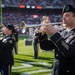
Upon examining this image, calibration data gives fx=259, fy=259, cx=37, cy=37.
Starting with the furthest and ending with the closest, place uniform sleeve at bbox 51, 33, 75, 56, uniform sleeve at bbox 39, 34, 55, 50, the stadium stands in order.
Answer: the stadium stands, uniform sleeve at bbox 39, 34, 55, 50, uniform sleeve at bbox 51, 33, 75, 56

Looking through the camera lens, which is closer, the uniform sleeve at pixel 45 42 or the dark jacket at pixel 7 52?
the uniform sleeve at pixel 45 42

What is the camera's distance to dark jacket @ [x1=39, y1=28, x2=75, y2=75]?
314 cm

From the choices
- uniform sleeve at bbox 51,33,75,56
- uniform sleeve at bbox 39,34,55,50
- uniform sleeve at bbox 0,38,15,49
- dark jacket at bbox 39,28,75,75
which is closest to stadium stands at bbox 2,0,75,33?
uniform sleeve at bbox 0,38,15,49

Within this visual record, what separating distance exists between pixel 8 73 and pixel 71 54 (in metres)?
3.18

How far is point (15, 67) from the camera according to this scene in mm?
10102

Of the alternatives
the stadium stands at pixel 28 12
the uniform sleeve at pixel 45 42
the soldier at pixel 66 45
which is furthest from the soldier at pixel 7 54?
the stadium stands at pixel 28 12

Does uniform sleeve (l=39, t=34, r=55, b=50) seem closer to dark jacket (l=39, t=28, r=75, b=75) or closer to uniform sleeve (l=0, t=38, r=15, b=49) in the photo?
Answer: dark jacket (l=39, t=28, r=75, b=75)

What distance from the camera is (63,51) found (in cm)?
314

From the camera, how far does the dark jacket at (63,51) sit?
3.14 m

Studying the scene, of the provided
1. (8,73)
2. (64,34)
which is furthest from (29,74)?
(64,34)

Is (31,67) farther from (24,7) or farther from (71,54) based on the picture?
(24,7)

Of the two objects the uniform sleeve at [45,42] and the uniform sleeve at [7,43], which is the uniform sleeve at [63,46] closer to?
the uniform sleeve at [45,42]

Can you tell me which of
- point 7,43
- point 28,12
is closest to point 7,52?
point 7,43

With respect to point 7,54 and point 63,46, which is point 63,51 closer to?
point 63,46
